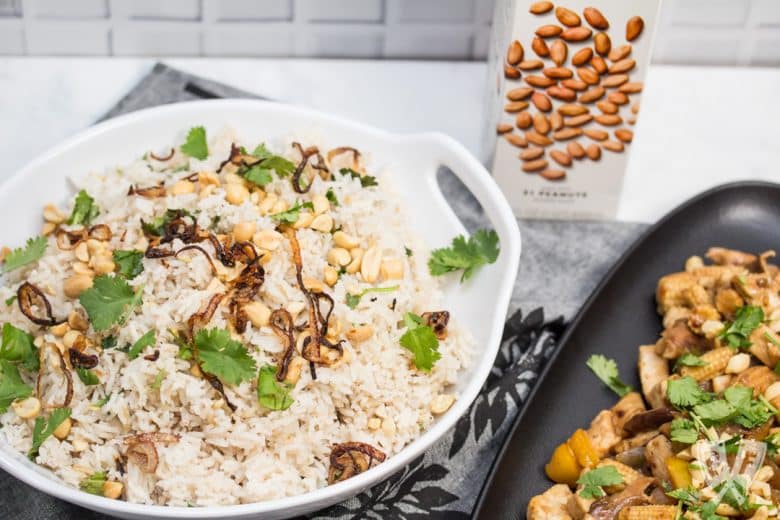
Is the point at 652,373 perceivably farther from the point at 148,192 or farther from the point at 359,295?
the point at 148,192

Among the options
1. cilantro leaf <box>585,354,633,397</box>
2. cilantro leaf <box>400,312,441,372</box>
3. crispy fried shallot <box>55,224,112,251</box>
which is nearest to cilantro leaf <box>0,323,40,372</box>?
crispy fried shallot <box>55,224,112,251</box>

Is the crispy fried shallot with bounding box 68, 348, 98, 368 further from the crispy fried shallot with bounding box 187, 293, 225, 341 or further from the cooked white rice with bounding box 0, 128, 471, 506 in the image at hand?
the crispy fried shallot with bounding box 187, 293, 225, 341

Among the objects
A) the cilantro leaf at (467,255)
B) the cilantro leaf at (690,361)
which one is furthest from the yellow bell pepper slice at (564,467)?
the cilantro leaf at (467,255)

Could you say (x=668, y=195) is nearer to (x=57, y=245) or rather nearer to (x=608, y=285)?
(x=608, y=285)

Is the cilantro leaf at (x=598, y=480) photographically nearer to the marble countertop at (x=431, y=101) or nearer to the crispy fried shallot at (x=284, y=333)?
the crispy fried shallot at (x=284, y=333)

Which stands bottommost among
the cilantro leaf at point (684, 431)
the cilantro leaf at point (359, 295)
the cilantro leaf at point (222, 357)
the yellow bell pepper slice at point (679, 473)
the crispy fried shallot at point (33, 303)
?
the yellow bell pepper slice at point (679, 473)
